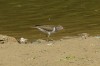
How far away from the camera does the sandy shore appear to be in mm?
8234

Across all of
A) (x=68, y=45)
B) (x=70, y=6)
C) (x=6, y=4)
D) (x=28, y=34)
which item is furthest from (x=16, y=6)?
(x=68, y=45)

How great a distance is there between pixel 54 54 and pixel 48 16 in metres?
9.20

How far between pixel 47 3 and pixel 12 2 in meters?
2.42

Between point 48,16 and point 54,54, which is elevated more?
point 54,54

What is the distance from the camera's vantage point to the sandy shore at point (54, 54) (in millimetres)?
8234

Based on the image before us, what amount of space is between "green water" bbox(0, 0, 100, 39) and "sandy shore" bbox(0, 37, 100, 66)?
12.6 ft

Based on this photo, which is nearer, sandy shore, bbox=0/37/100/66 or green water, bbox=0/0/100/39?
sandy shore, bbox=0/37/100/66

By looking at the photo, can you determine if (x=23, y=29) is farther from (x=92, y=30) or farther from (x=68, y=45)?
(x=68, y=45)

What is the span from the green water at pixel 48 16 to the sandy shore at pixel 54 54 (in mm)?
3828

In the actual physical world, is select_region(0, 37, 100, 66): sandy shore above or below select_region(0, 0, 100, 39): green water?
above

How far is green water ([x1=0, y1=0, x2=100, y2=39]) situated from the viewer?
14992mm

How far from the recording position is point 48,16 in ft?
59.7

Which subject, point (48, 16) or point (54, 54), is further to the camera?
point (48, 16)

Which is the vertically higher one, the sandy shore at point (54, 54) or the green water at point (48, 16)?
the sandy shore at point (54, 54)
